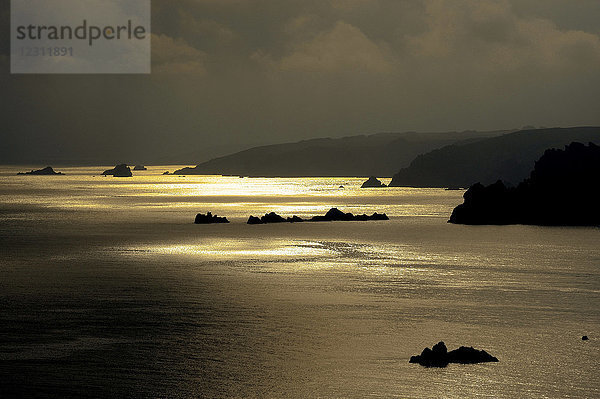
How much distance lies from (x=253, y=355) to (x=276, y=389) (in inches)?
206

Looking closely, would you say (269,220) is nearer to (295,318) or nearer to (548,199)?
(548,199)

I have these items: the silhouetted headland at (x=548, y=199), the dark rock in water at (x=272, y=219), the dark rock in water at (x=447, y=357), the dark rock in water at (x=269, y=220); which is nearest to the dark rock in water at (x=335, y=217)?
the dark rock in water at (x=269, y=220)

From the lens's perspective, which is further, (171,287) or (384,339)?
(171,287)

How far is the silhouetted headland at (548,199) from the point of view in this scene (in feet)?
395

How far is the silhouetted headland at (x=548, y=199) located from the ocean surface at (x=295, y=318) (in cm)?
2813

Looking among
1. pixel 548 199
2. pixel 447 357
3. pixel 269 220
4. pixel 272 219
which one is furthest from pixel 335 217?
pixel 447 357

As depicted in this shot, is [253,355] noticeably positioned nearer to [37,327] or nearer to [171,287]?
[37,327]

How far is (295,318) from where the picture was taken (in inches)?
1746

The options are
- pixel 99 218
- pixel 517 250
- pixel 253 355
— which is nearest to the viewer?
pixel 253 355

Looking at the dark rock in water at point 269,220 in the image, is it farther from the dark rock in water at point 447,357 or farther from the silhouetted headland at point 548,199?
the dark rock in water at point 447,357

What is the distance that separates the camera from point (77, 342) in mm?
38062

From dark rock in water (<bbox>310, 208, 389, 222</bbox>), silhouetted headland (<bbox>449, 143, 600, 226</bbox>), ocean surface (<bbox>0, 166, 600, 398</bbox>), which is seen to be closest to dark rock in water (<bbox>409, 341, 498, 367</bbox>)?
ocean surface (<bbox>0, 166, 600, 398</bbox>)

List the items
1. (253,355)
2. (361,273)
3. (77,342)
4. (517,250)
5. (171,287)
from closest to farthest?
(253,355), (77,342), (171,287), (361,273), (517,250)

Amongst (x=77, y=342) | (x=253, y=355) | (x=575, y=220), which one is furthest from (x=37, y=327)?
(x=575, y=220)
